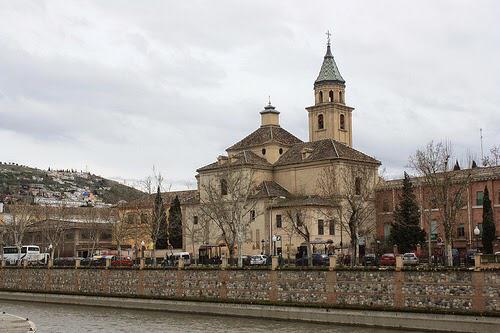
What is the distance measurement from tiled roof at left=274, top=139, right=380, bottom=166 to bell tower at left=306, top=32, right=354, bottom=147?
3.40 metres

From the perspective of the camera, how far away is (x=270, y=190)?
83.9 m

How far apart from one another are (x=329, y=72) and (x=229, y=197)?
1970cm

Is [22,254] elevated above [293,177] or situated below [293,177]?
below

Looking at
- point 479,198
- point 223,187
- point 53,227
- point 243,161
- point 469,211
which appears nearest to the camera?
point 479,198

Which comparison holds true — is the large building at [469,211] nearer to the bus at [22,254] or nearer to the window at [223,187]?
the window at [223,187]

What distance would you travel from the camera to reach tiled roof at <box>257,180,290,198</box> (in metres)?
82.9

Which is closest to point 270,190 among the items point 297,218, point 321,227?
point 321,227

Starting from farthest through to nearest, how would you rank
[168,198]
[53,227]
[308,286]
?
[168,198]
[53,227]
[308,286]

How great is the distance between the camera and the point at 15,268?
249ft

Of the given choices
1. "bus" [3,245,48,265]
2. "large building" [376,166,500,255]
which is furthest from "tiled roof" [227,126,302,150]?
"bus" [3,245,48,265]

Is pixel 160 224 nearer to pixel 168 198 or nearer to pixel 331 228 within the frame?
pixel 168 198

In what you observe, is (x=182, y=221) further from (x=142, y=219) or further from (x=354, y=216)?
(x=354, y=216)

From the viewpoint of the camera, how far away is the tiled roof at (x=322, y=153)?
3255 inches

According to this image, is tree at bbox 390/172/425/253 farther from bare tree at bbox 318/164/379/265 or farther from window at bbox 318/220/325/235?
window at bbox 318/220/325/235
